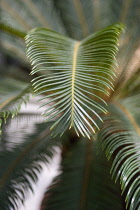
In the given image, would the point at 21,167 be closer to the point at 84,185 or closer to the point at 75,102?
the point at 84,185

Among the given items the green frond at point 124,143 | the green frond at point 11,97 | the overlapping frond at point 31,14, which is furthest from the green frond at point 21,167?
the overlapping frond at point 31,14

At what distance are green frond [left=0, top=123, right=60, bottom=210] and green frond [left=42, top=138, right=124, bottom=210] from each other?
3.5 inches

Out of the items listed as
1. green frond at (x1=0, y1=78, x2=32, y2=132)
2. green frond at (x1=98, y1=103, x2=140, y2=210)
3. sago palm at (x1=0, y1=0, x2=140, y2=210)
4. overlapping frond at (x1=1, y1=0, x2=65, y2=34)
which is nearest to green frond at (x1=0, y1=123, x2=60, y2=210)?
sago palm at (x1=0, y1=0, x2=140, y2=210)

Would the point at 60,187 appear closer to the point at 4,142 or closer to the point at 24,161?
the point at 24,161

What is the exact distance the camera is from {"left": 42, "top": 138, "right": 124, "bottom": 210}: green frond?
1.26 metres

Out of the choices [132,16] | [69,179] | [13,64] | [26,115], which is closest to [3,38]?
[13,64]

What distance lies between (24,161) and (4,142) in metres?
0.14

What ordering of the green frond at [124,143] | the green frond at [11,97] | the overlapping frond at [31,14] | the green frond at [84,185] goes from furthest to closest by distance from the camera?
the overlapping frond at [31,14], the green frond at [84,185], the green frond at [11,97], the green frond at [124,143]

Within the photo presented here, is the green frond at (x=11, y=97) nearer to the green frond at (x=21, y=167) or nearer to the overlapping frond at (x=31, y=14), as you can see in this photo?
the green frond at (x=21, y=167)

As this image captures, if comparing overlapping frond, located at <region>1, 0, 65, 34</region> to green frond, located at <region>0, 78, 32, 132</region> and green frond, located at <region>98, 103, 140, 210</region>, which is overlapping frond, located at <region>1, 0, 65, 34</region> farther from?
green frond, located at <region>98, 103, 140, 210</region>

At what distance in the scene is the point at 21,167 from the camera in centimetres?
136

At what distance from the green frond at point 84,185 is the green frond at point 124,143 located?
0.64 feet

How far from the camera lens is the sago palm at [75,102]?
0.91 meters

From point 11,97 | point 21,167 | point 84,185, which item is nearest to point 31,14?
point 11,97
